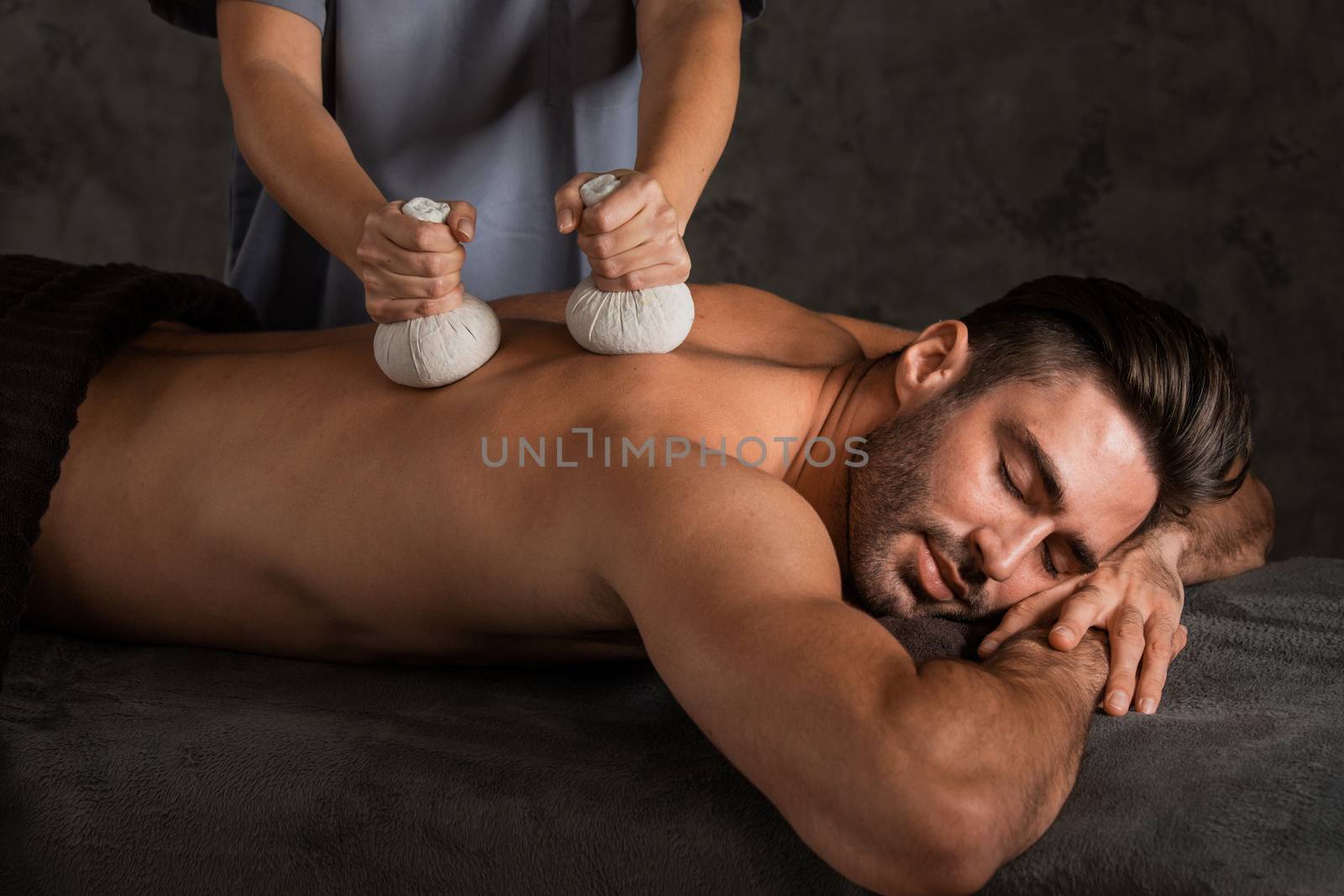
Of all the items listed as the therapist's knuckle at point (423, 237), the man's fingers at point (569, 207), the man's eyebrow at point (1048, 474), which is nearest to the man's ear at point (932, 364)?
the man's eyebrow at point (1048, 474)

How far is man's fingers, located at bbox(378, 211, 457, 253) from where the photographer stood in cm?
115

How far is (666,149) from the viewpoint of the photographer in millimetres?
1400

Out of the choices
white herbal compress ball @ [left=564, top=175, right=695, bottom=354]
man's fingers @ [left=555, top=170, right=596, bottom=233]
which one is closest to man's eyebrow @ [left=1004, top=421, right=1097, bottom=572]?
white herbal compress ball @ [left=564, top=175, right=695, bottom=354]

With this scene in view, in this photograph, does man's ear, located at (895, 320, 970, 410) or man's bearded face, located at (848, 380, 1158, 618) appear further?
man's ear, located at (895, 320, 970, 410)

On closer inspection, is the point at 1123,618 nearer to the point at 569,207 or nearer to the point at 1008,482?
the point at 1008,482

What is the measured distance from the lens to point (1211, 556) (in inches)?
65.0

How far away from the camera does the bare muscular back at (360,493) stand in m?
1.20

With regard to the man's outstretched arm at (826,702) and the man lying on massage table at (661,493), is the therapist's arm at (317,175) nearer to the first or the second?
the man lying on massage table at (661,493)

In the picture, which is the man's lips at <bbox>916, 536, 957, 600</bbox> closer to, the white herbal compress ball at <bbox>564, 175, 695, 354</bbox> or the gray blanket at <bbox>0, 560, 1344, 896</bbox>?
the gray blanket at <bbox>0, 560, 1344, 896</bbox>

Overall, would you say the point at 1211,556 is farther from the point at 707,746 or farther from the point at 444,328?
the point at 444,328

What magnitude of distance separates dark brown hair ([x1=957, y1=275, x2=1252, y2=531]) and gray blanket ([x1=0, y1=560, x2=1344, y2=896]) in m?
0.27

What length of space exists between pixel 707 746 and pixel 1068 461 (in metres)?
0.52

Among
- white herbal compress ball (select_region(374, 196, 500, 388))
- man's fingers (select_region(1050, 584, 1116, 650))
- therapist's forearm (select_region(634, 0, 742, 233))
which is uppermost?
therapist's forearm (select_region(634, 0, 742, 233))

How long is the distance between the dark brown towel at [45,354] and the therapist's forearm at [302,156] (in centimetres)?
23
